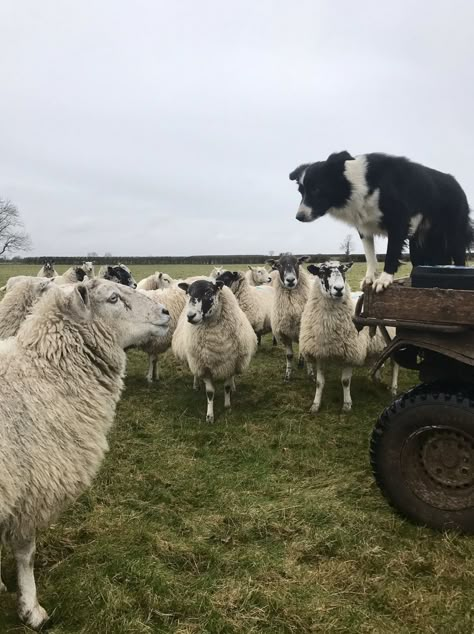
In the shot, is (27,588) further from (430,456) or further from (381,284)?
(381,284)

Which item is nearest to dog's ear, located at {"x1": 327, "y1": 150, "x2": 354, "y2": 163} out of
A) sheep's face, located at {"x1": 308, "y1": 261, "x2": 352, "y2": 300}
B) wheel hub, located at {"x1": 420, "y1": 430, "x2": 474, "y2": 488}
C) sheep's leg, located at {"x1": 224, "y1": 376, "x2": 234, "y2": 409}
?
sheep's face, located at {"x1": 308, "y1": 261, "x2": 352, "y2": 300}

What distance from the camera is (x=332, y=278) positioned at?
6.83 metres

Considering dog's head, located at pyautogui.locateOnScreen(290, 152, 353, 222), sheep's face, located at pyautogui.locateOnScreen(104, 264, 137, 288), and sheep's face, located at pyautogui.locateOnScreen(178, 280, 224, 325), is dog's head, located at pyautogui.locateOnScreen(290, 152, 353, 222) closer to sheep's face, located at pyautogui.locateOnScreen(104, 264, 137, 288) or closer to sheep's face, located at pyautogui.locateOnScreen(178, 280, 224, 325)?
sheep's face, located at pyautogui.locateOnScreen(178, 280, 224, 325)

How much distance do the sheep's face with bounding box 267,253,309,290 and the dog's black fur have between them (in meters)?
3.78

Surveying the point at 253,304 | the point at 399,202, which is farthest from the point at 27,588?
the point at 253,304

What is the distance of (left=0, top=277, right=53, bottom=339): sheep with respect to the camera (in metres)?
6.36

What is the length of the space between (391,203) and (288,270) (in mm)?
4562

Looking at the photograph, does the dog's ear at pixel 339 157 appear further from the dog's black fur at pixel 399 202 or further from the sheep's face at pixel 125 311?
the sheep's face at pixel 125 311

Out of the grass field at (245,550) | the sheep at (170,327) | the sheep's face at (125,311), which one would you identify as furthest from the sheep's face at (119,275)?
the sheep's face at (125,311)

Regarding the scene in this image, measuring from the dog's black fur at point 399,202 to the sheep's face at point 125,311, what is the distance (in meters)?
1.88

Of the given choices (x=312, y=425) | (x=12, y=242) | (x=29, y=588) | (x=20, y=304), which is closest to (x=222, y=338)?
(x=312, y=425)

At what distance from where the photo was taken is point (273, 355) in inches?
433

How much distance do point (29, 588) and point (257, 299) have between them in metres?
8.24

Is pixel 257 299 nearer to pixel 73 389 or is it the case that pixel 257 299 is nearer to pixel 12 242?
pixel 73 389
